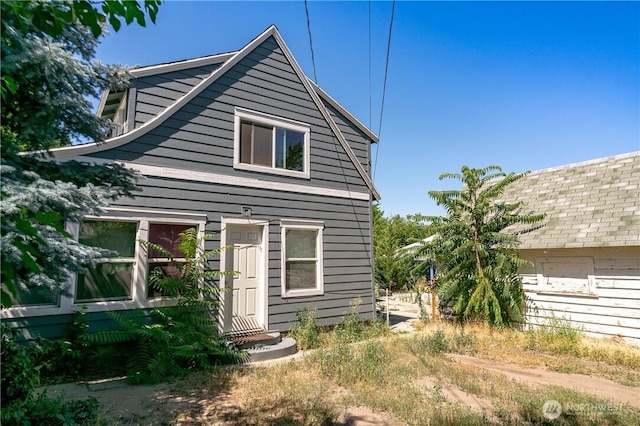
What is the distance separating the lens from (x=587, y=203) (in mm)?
9523

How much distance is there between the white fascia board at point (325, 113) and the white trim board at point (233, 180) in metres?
0.45

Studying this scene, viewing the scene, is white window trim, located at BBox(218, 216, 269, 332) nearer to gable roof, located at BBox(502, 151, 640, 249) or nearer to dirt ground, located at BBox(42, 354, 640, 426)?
dirt ground, located at BBox(42, 354, 640, 426)

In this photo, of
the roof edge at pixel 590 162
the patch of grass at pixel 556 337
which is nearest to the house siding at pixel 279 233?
the patch of grass at pixel 556 337

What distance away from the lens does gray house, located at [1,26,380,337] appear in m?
6.36

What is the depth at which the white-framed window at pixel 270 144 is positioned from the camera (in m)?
8.17

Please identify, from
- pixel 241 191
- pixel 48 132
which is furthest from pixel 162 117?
pixel 48 132

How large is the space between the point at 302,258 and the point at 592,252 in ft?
23.4

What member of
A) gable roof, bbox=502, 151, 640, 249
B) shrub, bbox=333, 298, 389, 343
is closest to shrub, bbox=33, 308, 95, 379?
shrub, bbox=333, 298, 389, 343

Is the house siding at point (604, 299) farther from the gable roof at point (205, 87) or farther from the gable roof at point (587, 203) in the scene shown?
the gable roof at point (205, 87)

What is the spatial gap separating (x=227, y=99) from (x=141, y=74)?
1795 mm

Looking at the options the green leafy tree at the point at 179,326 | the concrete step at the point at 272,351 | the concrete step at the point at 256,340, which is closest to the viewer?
the green leafy tree at the point at 179,326

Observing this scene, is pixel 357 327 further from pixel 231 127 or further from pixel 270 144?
pixel 231 127

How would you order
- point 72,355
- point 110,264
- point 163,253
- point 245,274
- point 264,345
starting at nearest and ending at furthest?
1. point 72,355
2. point 110,264
3. point 163,253
4. point 264,345
5. point 245,274

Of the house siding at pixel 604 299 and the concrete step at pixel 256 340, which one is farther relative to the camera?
the house siding at pixel 604 299
